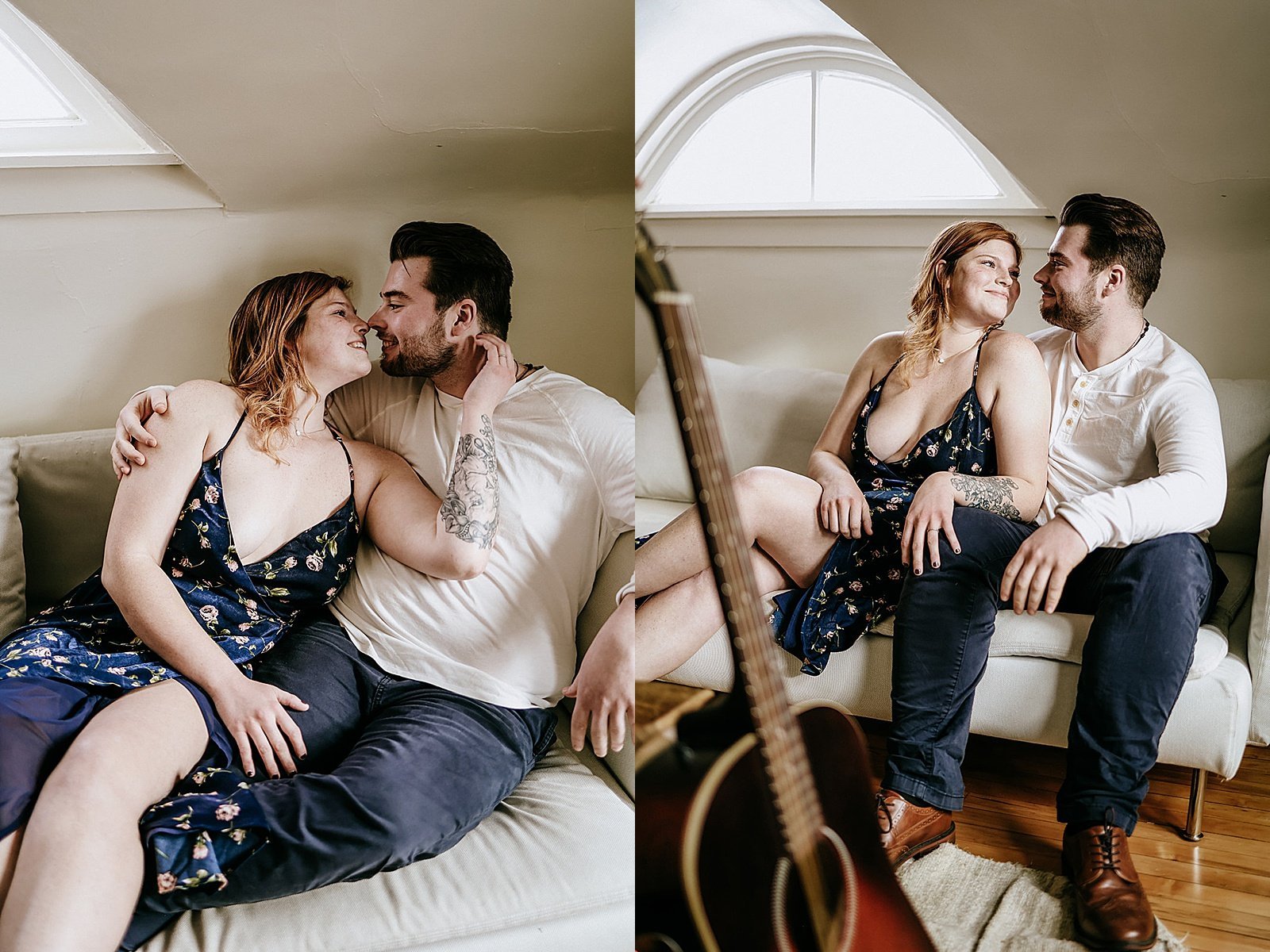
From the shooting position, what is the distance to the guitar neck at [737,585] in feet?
1.73

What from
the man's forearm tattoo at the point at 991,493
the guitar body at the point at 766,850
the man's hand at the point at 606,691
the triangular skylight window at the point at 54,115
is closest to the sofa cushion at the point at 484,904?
the man's hand at the point at 606,691

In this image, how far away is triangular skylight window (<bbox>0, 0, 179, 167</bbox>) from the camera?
1.18 metres

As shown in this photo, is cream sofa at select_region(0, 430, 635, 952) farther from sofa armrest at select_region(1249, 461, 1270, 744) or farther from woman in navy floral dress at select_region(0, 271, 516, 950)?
sofa armrest at select_region(1249, 461, 1270, 744)

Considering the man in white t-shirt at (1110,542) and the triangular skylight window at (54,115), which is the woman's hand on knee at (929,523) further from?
the triangular skylight window at (54,115)

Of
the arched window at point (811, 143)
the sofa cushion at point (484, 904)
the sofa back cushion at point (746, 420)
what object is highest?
the arched window at point (811, 143)

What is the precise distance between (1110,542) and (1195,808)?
17 centimetres

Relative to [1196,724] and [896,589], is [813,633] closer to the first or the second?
[896,589]

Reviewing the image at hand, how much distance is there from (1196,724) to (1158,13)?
42 cm

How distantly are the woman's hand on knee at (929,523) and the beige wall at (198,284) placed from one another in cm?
69

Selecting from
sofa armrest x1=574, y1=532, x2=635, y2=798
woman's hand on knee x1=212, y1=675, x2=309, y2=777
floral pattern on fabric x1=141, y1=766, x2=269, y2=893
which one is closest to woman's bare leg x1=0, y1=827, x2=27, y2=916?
floral pattern on fabric x1=141, y1=766, x2=269, y2=893

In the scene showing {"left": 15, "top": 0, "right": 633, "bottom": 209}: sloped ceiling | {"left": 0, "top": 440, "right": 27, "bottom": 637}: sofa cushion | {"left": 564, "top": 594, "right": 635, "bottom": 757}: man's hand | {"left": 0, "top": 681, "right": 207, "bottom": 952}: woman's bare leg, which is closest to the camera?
{"left": 0, "top": 681, "right": 207, "bottom": 952}: woman's bare leg

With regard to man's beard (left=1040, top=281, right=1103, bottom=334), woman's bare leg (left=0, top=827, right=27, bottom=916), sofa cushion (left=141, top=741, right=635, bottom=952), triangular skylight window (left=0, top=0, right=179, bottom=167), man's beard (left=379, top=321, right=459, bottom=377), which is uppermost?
triangular skylight window (left=0, top=0, right=179, bottom=167)

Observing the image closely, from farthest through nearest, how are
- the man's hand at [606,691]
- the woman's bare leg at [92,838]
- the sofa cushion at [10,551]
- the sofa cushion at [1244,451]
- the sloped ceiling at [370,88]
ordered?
the sofa cushion at [10,551], the sloped ceiling at [370,88], the man's hand at [606,691], the woman's bare leg at [92,838], the sofa cushion at [1244,451]

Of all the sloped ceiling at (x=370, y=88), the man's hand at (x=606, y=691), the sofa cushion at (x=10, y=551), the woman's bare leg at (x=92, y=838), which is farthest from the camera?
the sofa cushion at (x=10, y=551)
